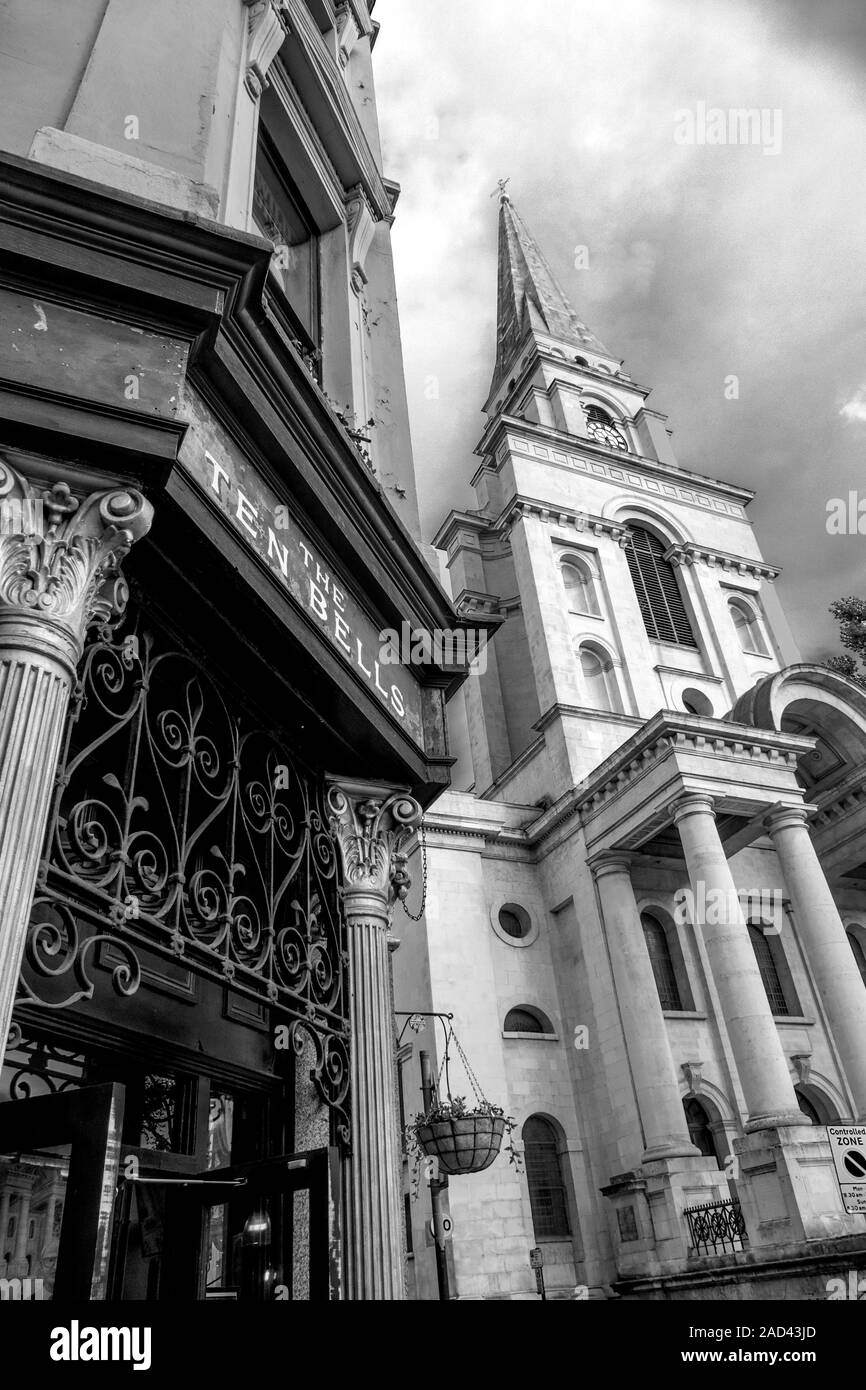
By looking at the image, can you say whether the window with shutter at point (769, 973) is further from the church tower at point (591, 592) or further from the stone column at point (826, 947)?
the church tower at point (591, 592)

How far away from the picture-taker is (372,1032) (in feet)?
19.2

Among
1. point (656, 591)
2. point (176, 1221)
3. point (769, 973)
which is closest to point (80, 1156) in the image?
point (176, 1221)

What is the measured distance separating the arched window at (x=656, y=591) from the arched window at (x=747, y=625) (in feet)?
8.73

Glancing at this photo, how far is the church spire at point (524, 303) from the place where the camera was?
4603cm

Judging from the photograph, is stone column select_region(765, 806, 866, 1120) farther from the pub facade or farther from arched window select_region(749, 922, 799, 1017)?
the pub facade

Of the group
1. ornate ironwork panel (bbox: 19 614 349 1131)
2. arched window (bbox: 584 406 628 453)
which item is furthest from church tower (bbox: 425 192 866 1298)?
ornate ironwork panel (bbox: 19 614 349 1131)

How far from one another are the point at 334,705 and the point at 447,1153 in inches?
384

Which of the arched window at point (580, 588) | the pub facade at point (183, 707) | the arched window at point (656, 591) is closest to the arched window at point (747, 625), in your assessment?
the arched window at point (656, 591)

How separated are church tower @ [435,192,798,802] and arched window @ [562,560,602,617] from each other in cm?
5

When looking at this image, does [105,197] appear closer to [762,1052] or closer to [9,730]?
[9,730]

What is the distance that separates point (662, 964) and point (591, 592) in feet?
43.0

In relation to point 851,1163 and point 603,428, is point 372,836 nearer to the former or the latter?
point 851,1163
